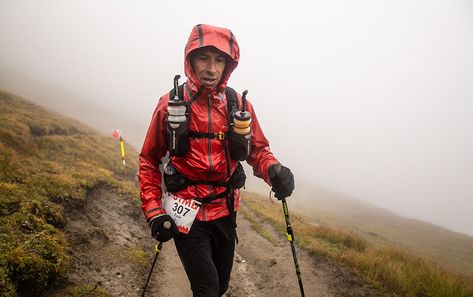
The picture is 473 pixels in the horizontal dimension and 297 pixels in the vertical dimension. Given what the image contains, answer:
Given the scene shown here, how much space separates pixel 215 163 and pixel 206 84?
1.18 metres

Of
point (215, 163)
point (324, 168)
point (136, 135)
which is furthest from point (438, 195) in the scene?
point (215, 163)

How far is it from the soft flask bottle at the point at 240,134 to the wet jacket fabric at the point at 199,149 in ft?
0.42

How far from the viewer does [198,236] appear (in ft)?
13.6

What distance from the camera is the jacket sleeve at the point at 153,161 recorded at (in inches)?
163

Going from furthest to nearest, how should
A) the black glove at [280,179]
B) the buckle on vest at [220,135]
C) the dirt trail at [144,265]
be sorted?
the dirt trail at [144,265]
the black glove at [280,179]
the buckle on vest at [220,135]

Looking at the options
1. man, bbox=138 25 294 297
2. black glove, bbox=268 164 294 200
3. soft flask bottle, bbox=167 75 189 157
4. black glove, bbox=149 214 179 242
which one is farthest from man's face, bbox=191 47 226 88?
black glove, bbox=149 214 179 242

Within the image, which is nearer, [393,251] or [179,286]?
[179,286]

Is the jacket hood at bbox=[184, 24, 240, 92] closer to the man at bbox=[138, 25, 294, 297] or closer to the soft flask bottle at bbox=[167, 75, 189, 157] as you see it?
the man at bbox=[138, 25, 294, 297]

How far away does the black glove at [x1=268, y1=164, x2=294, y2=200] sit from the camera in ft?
14.8

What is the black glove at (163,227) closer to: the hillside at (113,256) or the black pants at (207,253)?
the black pants at (207,253)

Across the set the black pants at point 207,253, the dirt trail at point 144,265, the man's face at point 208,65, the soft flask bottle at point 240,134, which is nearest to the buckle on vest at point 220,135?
the soft flask bottle at point 240,134

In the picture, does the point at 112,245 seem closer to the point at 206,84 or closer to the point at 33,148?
the point at 206,84

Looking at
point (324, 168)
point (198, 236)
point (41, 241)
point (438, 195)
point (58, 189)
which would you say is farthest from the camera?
point (438, 195)

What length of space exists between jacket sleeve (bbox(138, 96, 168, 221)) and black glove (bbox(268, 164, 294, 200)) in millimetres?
1715
